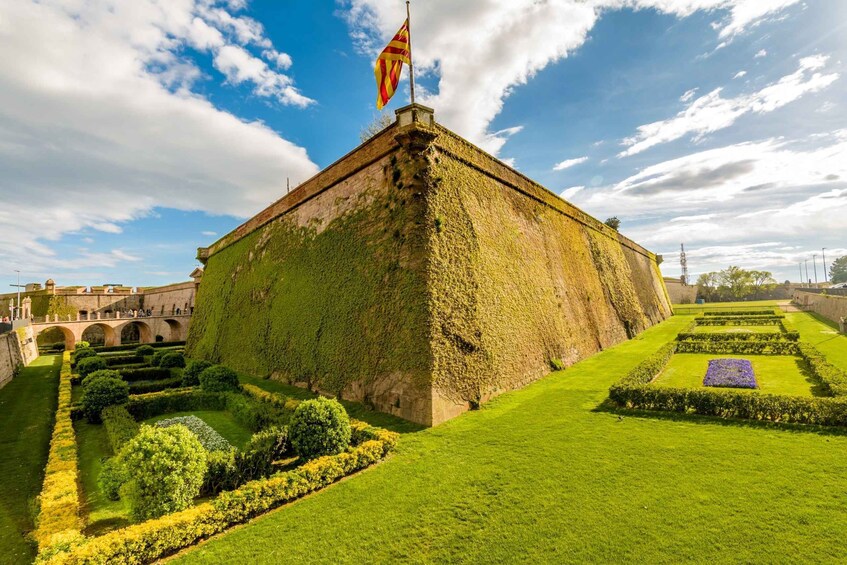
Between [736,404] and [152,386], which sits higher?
[736,404]

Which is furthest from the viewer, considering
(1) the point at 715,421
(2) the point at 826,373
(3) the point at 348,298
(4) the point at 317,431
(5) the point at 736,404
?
(3) the point at 348,298

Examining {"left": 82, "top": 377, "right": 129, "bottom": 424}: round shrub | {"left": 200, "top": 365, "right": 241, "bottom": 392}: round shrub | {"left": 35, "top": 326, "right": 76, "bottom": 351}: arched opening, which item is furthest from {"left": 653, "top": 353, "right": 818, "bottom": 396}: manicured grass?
{"left": 35, "top": 326, "right": 76, "bottom": 351}: arched opening

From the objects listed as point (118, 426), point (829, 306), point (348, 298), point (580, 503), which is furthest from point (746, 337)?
point (118, 426)

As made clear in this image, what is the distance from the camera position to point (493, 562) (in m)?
4.51

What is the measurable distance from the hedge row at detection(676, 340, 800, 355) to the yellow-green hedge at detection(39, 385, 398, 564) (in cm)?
1695

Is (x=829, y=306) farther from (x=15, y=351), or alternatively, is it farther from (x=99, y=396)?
(x=15, y=351)

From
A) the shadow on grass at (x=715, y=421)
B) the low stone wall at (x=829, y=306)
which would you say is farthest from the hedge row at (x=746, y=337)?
the shadow on grass at (x=715, y=421)

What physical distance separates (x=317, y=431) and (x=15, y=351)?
2712cm

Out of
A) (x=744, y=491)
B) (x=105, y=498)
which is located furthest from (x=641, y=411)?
(x=105, y=498)

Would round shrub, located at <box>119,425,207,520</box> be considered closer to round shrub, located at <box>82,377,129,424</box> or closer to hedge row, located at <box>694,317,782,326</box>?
round shrub, located at <box>82,377,129,424</box>

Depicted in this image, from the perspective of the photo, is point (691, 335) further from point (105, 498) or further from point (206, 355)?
point (206, 355)

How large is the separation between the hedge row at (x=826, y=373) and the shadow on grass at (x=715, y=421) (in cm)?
201

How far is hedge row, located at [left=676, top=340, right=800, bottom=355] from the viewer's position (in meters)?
16.2

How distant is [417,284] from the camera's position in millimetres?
10125
